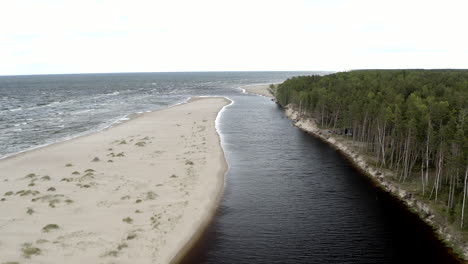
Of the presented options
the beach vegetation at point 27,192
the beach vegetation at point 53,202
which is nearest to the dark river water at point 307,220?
the beach vegetation at point 53,202

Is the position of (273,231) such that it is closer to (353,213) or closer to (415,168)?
(353,213)

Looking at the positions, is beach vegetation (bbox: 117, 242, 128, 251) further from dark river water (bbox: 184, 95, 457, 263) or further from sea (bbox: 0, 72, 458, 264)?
dark river water (bbox: 184, 95, 457, 263)

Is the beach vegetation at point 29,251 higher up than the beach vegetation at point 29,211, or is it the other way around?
the beach vegetation at point 29,211

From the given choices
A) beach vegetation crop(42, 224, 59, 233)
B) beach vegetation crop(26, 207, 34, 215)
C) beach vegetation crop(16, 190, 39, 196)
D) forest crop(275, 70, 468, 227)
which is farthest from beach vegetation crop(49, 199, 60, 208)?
forest crop(275, 70, 468, 227)

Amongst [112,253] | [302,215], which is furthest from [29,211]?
[302,215]

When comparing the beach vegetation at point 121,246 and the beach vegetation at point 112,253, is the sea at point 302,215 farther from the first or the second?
the beach vegetation at point 112,253

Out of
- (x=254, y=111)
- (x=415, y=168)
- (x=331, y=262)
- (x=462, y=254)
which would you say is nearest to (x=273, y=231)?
(x=331, y=262)
